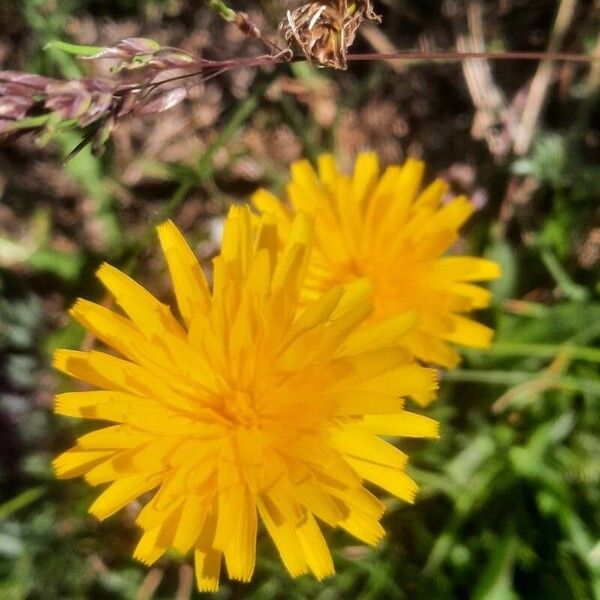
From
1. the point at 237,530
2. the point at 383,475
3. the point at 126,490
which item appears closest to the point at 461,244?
the point at 383,475

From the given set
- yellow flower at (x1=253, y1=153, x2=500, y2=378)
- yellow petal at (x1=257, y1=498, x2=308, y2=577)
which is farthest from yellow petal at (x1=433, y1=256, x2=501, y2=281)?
yellow petal at (x1=257, y1=498, x2=308, y2=577)

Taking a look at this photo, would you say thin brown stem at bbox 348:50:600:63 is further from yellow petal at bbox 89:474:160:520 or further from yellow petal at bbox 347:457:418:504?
yellow petal at bbox 89:474:160:520

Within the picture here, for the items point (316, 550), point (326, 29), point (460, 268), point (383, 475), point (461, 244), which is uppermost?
point (326, 29)

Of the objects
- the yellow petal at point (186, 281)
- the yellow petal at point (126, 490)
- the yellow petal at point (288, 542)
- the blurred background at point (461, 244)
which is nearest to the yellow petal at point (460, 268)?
the blurred background at point (461, 244)

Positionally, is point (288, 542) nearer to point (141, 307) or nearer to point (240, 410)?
point (240, 410)

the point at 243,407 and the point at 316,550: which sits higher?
the point at 243,407

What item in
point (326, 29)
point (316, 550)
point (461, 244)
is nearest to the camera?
point (326, 29)

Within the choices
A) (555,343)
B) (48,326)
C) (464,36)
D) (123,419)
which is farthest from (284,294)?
(464,36)

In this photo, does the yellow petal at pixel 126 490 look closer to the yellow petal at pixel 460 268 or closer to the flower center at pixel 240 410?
the flower center at pixel 240 410
